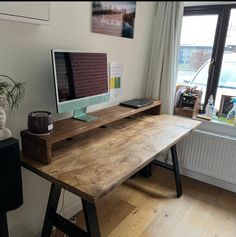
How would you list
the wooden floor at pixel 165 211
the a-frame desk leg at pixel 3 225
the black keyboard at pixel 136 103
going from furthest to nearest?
Answer: 1. the black keyboard at pixel 136 103
2. the wooden floor at pixel 165 211
3. the a-frame desk leg at pixel 3 225

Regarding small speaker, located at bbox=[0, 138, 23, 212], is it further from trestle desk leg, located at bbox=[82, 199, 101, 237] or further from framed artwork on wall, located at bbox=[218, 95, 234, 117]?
framed artwork on wall, located at bbox=[218, 95, 234, 117]

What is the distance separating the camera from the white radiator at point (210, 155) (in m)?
2.20

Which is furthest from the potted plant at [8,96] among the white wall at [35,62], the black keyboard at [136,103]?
the black keyboard at [136,103]

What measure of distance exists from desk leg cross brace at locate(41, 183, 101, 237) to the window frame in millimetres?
1882

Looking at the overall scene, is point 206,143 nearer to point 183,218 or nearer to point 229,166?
point 229,166

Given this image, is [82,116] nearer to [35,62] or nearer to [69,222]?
[35,62]

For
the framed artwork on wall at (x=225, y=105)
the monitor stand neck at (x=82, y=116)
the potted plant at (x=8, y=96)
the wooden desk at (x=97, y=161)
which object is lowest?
the wooden desk at (x=97, y=161)

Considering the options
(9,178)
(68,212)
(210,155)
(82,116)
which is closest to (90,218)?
(9,178)

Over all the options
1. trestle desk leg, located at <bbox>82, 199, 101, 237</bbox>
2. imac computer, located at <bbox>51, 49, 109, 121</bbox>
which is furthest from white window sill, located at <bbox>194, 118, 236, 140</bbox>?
trestle desk leg, located at <bbox>82, 199, 101, 237</bbox>

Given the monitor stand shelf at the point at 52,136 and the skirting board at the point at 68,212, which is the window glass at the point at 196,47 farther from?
the skirting board at the point at 68,212

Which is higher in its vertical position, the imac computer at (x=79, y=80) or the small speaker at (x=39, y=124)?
the imac computer at (x=79, y=80)

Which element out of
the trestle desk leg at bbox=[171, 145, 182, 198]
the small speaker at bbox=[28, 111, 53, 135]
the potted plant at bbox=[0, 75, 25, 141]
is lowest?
the trestle desk leg at bbox=[171, 145, 182, 198]

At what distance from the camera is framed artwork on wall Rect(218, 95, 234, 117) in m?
2.31

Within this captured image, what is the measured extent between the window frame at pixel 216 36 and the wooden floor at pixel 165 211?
1044 millimetres
